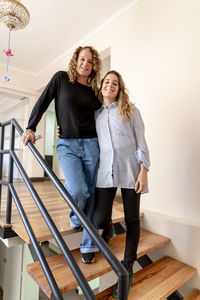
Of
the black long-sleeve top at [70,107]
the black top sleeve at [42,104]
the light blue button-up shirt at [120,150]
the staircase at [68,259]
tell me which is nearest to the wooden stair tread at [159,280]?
the staircase at [68,259]

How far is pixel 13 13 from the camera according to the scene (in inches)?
85.3

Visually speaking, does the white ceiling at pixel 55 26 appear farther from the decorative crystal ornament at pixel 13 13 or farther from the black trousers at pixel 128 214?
the black trousers at pixel 128 214

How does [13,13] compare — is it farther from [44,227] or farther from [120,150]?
[44,227]

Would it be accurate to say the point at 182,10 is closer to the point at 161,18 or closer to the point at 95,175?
the point at 161,18

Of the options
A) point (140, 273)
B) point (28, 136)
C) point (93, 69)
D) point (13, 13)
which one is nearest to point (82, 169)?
point (28, 136)

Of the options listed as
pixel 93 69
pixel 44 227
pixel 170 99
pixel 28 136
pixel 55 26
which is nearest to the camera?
pixel 28 136

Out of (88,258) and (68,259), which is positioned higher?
(68,259)

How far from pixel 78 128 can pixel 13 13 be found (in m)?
1.81

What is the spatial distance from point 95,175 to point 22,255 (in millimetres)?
2540

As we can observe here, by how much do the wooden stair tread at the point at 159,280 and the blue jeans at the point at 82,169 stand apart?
351 millimetres

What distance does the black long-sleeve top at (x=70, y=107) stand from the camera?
47.6 inches

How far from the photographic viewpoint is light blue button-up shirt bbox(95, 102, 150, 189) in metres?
1.17

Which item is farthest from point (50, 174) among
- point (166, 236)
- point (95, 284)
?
point (95, 284)

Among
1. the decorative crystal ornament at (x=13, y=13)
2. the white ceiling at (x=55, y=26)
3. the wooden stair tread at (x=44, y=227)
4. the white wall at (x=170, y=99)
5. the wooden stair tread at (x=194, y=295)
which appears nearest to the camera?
the wooden stair tread at (x=44, y=227)
